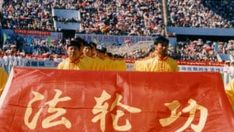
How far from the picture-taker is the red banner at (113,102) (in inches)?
239

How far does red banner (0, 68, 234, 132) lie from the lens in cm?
606

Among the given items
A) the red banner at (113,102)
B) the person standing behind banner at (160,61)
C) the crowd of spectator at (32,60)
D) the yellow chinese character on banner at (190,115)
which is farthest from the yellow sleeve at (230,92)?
the crowd of spectator at (32,60)

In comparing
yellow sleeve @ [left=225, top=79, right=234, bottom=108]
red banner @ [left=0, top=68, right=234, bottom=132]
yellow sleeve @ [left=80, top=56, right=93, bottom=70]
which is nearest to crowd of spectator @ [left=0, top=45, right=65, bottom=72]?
yellow sleeve @ [left=80, top=56, right=93, bottom=70]

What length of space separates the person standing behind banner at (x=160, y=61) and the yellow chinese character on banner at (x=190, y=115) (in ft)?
A: 6.48

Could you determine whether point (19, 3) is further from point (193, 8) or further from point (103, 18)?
point (193, 8)

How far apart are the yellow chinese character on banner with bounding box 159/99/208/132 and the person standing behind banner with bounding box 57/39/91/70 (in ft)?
7.21

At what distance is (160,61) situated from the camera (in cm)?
848

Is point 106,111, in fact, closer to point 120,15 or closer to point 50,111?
point 50,111

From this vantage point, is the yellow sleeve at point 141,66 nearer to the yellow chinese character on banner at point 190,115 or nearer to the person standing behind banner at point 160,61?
the person standing behind banner at point 160,61

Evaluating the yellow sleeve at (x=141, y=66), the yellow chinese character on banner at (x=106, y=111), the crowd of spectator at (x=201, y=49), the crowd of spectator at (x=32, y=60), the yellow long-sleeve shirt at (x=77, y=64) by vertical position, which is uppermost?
the yellow chinese character on banner at (x=106, y=111)

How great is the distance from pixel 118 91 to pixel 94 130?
0.48 m

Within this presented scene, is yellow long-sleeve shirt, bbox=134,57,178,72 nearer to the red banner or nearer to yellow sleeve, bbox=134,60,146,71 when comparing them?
yellow sleeve, bbox=134,60,146,71

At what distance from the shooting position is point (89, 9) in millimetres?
36781

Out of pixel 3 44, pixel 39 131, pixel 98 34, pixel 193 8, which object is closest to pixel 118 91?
pixel 39 131
